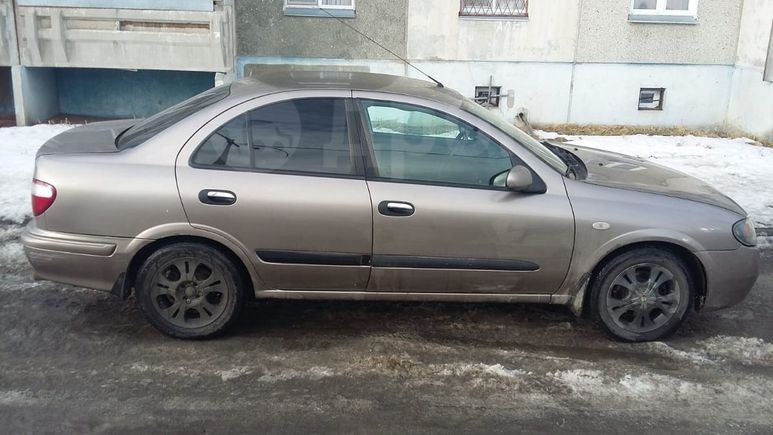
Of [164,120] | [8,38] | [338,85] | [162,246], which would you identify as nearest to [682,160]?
[338,85]

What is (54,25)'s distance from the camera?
408 inches

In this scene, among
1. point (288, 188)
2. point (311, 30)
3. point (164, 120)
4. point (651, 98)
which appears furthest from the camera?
point (651, 98)

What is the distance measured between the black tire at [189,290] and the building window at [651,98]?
30.8ft

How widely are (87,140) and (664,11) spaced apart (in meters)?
9.85

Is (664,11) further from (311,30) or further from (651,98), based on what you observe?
(311,30)

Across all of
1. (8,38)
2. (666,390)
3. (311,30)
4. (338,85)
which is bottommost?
(666,390)

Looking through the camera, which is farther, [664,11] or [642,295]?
[664,11]

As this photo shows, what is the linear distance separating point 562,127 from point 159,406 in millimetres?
9257

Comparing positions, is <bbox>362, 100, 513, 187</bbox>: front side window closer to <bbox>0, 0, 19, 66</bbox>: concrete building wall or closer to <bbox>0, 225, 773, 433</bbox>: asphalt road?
<bbox>0, 225, 773, 433</bbox>: asphalt road

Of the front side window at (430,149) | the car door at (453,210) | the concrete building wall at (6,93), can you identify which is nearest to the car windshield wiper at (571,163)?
the car door at (453,210)

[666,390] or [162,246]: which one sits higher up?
[162,246]

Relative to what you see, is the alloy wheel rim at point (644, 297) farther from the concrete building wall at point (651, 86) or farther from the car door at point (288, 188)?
the concrete building wall at point (651, 86)

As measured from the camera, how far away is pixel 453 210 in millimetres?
4418

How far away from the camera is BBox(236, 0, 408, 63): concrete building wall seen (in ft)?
37.0
